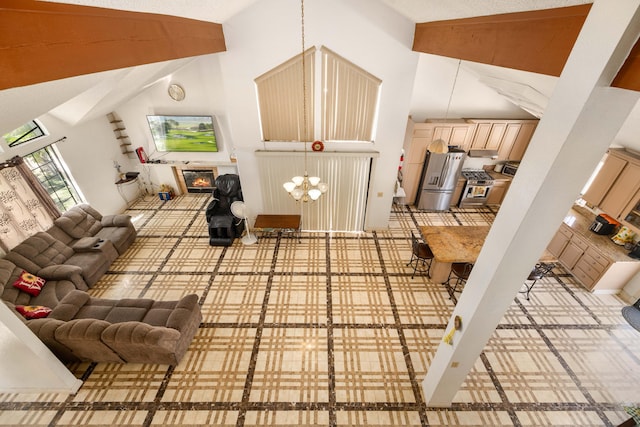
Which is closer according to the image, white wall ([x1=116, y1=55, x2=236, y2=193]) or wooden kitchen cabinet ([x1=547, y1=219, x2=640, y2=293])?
wooden kitchen cabinet ([x1=547, y1=219, x2=640, y2=293])

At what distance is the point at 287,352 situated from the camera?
13.9 feet

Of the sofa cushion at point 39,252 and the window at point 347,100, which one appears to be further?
the window at point 347,100

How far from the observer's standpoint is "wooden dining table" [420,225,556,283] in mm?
4812

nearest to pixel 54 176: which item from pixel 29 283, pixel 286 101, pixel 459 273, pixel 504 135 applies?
pixel 29 283

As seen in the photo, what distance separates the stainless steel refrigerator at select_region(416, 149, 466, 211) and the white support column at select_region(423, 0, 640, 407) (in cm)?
472

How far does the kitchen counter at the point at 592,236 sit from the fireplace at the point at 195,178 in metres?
8.37

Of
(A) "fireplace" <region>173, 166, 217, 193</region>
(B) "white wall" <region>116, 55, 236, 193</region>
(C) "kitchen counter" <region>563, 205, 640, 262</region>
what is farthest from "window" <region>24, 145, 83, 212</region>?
(C) "kitchen counter" <region>563, 205, 640, 262</region>

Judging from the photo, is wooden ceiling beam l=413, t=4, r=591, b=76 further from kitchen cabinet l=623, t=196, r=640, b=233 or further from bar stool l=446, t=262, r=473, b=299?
kitchen cabinet l=623, t=196, r=640, b=233

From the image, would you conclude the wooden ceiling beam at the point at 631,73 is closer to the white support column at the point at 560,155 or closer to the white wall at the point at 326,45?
the white support column at the point at 560,155

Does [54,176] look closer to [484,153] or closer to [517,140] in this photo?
[484,153]

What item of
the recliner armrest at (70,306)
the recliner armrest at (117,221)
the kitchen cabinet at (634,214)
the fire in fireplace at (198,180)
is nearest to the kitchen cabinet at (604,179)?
the kitchen cabinet at (634,214)

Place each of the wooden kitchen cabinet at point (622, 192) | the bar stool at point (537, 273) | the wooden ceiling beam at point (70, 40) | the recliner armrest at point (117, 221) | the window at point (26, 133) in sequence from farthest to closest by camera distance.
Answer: the recliner armrest at point (117, 221) < the window at point (26, 133) < the bar stool at point (537, 273) < the wooden kitchen cabinet at point (622, 192) < the wooden ceiling beam at point (70, 40)

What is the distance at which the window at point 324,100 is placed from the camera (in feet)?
16.1

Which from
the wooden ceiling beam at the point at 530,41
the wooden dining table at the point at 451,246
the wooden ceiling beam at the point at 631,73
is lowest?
the wooden dining table at the point at 451,246
